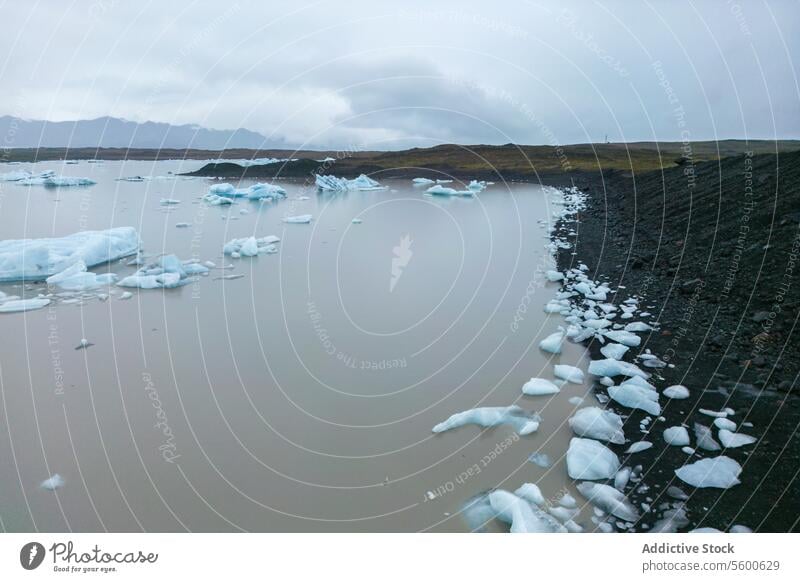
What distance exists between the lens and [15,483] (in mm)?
5016

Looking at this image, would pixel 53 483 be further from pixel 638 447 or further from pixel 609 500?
pixel 638 447

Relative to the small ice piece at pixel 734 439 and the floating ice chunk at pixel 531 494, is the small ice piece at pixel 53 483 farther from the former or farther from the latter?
the small ice piece at pixel 734 439

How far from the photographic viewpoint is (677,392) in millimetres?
6176

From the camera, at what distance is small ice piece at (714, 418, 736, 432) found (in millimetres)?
5328

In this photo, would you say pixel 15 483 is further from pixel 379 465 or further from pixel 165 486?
pixel 379 465

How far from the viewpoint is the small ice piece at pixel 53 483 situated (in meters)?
4.89

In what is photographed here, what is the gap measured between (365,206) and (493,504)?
85.5ft

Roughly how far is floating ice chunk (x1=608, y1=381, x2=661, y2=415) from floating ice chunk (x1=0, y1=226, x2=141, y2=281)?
13203mm

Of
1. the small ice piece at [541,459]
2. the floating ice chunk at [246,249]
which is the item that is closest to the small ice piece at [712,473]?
the small ice piece at [541,459]

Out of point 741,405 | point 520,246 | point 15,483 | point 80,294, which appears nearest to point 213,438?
point 15,483

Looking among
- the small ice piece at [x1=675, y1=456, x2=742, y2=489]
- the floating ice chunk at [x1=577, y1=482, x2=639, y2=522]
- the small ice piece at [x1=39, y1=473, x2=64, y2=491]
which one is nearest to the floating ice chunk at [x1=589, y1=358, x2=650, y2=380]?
the small ice piece at [x1=675, y1=456, x2=742, y2=489]

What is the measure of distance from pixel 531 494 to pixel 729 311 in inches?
240

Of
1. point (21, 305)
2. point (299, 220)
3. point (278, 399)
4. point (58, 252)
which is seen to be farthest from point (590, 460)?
point (299, 220)

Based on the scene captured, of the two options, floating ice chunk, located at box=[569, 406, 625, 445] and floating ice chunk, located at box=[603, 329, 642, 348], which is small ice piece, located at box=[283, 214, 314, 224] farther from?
floating ice chunk, located at box=[569, 406, 625, 445]
